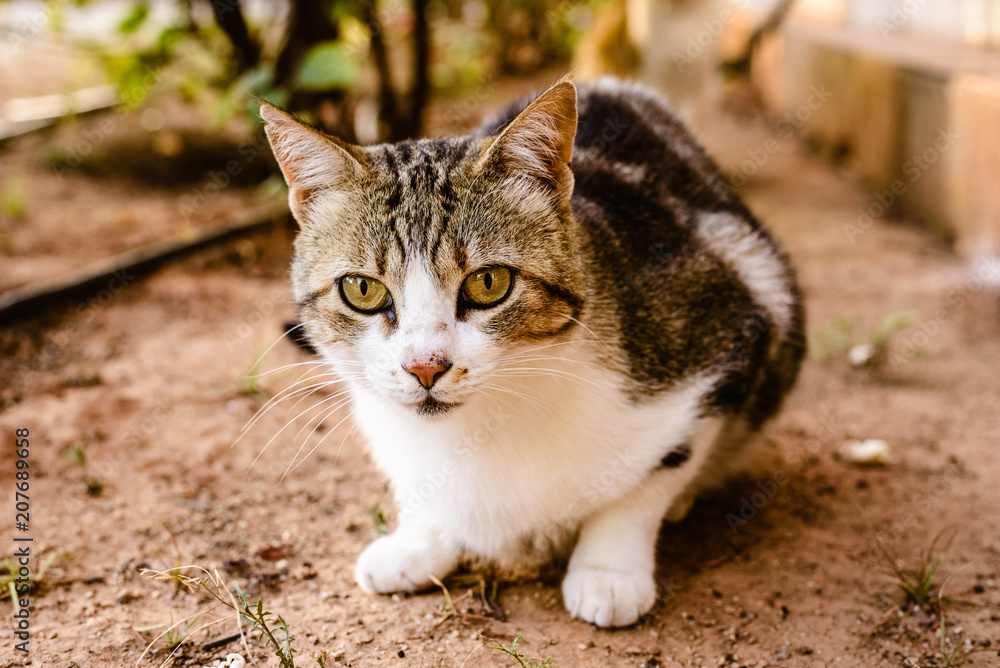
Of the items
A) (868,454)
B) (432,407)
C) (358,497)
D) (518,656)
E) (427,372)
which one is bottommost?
(358,497)

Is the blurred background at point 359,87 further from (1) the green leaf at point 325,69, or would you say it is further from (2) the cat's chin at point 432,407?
(2) the cat's chin at point 432,407

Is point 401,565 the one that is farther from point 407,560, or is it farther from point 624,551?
point 624,551


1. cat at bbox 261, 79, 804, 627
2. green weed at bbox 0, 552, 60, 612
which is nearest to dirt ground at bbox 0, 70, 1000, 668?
green weed at bbox 0, 552, 60, 612

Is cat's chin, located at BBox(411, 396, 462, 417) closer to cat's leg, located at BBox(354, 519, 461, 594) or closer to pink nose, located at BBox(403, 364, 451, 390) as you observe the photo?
pink nose, located at BBox(403, 364, 451, 390)

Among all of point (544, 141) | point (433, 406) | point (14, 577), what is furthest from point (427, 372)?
point (14, 577)

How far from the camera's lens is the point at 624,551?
79.2 inches

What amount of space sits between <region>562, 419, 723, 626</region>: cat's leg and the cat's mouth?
0.58 meters

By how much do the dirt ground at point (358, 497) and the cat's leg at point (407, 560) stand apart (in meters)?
0.05

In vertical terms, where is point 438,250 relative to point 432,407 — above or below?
above

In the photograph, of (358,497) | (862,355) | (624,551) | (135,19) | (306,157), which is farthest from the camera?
(135,19)

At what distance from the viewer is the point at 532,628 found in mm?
1921

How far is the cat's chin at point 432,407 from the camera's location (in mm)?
1669

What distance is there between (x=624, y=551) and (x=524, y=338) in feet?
2.07

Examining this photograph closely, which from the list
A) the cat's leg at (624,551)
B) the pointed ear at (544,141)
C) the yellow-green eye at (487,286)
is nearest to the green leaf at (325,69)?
the pointed ear at (544,141)
